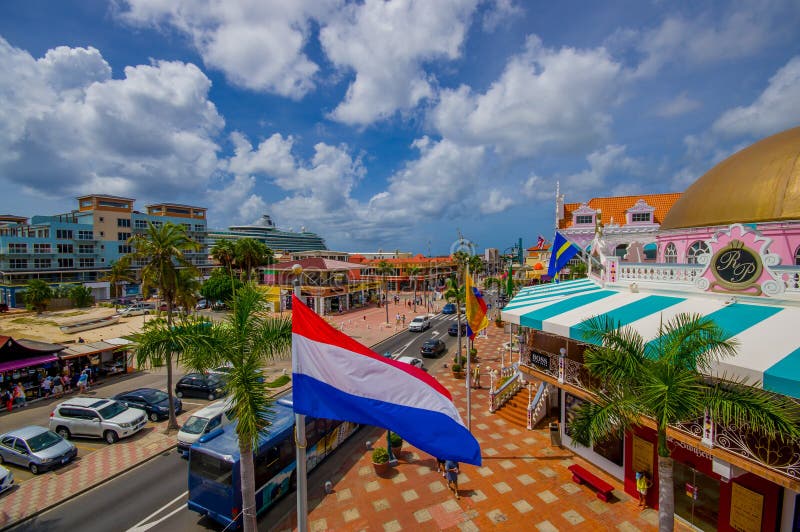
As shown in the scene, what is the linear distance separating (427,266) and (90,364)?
6388cm

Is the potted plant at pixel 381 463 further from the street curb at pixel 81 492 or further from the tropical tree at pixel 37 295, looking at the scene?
the tropical tree at pixel 37 295

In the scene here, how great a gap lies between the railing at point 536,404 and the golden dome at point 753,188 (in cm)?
989

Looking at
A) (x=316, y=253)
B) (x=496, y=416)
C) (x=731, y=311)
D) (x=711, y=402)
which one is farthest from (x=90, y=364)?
(x=316, y=253)

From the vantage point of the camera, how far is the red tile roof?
33.2 meters

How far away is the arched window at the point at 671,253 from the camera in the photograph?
1527cm

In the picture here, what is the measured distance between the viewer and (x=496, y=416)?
60.3 ft

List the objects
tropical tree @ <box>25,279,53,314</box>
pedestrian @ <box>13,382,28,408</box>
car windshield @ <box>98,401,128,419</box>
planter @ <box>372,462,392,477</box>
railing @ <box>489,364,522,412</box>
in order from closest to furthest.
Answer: planter @ <box>372,462,392,477</box> < car windshield @ <box>98,401,128,419</box> < railing @ <box>489,364,522,412</box> < pedestrian @ <box>13,382,28,408</box> < tropical tree @ <box>25,279,53,314</box>

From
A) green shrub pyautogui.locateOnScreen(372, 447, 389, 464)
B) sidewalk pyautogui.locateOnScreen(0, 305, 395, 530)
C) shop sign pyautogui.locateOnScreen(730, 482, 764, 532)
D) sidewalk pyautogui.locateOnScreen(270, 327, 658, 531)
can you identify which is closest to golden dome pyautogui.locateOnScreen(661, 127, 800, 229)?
shop sign pyautogui.locateOnScreen(730, 482, 764, 532)

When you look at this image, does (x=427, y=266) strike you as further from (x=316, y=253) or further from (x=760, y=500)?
(x=760, y=500)

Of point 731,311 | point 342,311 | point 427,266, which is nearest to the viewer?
point 731,311

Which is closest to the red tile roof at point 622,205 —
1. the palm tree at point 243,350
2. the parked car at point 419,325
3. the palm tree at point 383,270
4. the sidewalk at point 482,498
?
the parked car at point 419,325

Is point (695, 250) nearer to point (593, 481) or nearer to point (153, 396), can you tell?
point (593, 481)

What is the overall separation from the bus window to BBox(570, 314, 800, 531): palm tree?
963 centimetres

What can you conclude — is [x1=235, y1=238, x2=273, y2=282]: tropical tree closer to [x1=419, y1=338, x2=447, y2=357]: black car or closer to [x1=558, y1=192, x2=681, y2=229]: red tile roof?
[x1=419, y1=338, x2=447, y2=357]: black car
